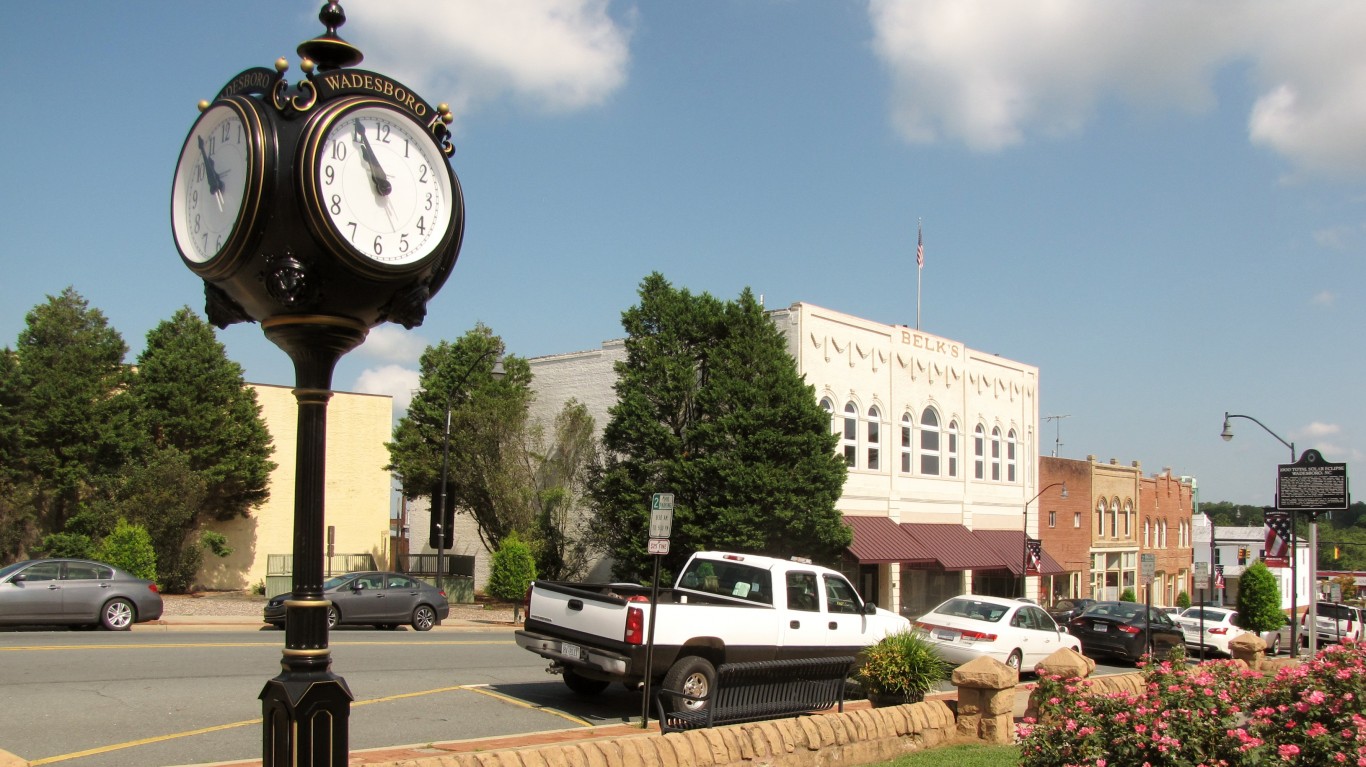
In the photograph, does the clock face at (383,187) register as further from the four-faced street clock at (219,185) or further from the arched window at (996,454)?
the arched window at (996,454)

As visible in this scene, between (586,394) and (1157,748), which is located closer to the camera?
(1157,748)

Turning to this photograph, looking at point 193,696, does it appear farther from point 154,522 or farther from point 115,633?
point 154,522

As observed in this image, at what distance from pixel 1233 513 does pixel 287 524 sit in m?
173

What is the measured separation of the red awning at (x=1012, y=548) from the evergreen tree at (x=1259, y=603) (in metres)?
7.04

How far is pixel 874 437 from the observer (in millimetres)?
38750

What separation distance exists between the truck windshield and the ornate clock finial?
10485 millimetres

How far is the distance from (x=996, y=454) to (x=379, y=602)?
28.9m

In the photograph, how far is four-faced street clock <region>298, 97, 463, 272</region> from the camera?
13.8ft

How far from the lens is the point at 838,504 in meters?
36.1

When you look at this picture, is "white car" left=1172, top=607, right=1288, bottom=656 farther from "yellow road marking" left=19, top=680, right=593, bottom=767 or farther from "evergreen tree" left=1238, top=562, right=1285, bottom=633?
"yellow road marking" left=19, top=680, right=593, bottom=767

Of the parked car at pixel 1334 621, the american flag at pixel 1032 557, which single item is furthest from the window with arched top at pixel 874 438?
the parked car at pixel 1334 621

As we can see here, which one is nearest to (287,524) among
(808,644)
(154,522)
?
(154,522)

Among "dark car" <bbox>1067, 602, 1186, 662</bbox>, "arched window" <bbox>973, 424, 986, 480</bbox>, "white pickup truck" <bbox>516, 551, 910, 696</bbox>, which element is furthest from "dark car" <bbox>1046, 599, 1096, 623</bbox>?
"white pickup truck" <bbox>516, 551, 910, 696</bbox>

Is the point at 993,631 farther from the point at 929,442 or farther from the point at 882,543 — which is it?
the point at 929,442
